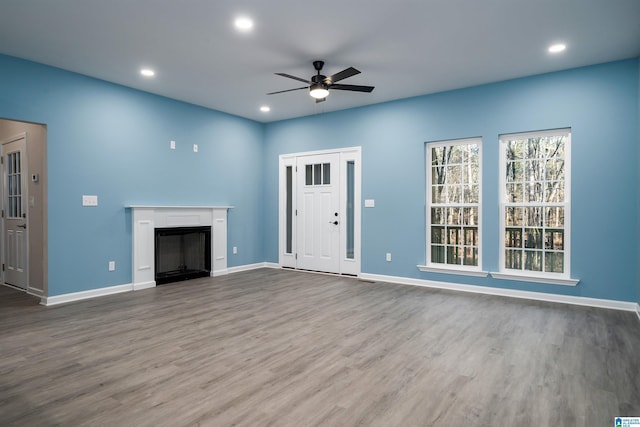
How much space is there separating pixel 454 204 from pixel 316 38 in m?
3.17

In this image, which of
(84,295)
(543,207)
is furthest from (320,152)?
(84,295)

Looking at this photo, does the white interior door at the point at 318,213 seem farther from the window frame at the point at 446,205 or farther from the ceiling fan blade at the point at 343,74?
the ceiling fan blade at the point at 343,74

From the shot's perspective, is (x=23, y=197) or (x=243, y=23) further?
(x=23, y=197)

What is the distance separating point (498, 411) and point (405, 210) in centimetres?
391

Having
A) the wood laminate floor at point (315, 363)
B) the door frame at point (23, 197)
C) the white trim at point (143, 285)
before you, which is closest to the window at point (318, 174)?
the wood laminate floor at point (315, 363)

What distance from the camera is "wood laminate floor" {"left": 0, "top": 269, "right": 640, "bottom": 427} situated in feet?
6.95

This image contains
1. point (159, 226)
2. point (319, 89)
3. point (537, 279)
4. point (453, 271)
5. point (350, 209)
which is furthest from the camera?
point (350, 209)

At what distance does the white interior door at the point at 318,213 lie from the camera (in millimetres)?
6605

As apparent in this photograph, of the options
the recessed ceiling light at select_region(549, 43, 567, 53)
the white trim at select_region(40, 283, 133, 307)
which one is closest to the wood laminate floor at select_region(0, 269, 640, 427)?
the white trim at select_region(40, 283, 133, 307)

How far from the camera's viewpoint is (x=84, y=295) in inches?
190

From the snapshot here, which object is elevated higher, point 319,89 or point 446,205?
point 319,89

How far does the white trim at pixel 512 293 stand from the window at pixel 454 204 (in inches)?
10.1

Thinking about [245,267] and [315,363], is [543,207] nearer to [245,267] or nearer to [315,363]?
[315,363]

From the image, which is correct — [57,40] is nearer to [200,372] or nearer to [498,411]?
[200,372]
